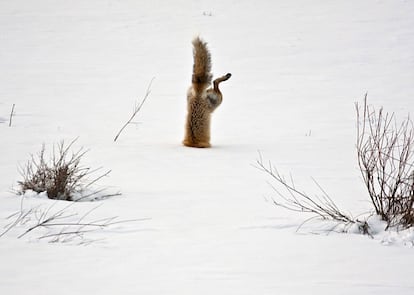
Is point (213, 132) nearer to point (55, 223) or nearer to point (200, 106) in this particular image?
point (200, 106)

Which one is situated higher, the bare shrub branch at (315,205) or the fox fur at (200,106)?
the fox fur at (200,106)

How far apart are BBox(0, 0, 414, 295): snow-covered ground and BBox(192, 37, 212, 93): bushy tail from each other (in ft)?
2.79

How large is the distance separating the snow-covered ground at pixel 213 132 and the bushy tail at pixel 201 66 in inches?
33.4

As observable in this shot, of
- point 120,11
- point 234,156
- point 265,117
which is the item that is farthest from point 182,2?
point 234,156

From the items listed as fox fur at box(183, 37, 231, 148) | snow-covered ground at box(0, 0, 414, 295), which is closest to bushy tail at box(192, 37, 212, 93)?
fox fur at box(183, 37, 231, 148)

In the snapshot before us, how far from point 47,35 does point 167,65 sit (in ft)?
14.1

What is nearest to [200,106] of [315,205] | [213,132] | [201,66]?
[201,66]

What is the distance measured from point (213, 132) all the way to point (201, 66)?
207 centimetres

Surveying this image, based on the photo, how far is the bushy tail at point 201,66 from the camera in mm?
7930

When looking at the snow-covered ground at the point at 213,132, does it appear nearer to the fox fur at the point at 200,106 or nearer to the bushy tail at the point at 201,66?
the fox fur at the point at 200,106

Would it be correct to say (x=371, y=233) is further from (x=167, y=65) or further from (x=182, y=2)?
(x=182, y=2)

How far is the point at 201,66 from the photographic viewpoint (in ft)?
26.3

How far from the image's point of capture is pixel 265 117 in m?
10.8

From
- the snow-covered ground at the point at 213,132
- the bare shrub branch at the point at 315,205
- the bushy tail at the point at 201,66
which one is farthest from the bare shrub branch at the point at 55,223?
the bushy tail at the point at 201,66
